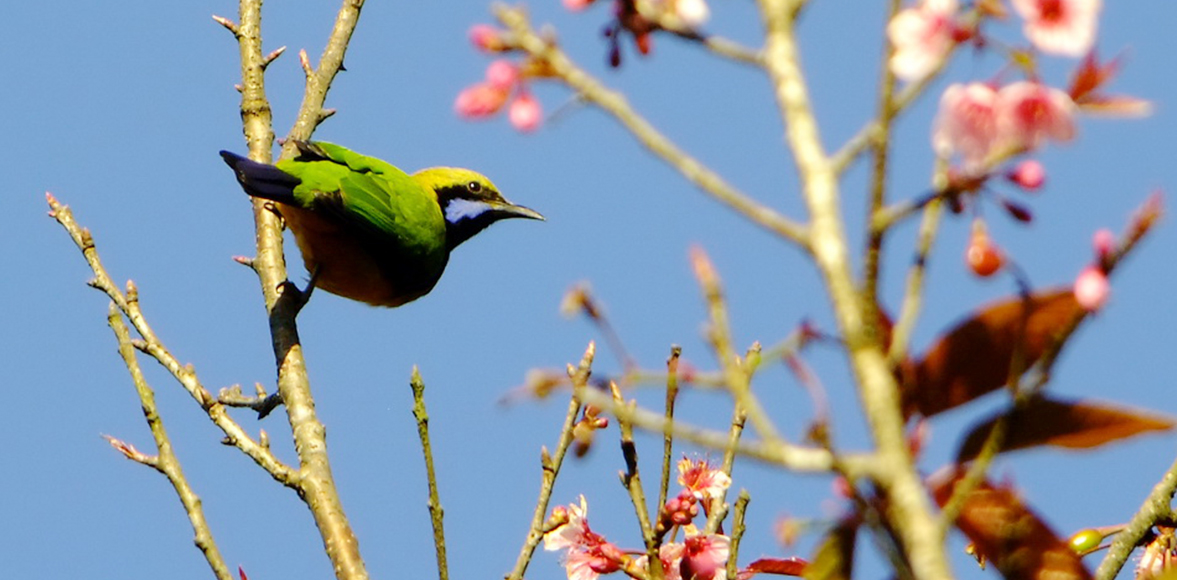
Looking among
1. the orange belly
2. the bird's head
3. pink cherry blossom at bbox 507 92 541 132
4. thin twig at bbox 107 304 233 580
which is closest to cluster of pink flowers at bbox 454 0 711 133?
A: pink cherry blossom at bbox 507 92 541 132

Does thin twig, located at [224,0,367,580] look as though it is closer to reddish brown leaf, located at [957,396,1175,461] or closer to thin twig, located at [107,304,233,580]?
thin twig, located at [107,304,233,580]

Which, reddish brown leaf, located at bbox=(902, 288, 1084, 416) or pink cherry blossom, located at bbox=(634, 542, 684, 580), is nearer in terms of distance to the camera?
reddish brown leaf, located at bbox=(902, 288, 1084, 416)

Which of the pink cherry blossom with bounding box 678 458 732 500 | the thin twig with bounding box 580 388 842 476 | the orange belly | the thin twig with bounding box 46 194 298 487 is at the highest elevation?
the orange belly

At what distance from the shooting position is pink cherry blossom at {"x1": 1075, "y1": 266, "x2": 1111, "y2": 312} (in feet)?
5.27

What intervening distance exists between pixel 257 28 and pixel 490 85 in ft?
13.1

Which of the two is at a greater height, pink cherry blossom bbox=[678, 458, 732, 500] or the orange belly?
the orange belly

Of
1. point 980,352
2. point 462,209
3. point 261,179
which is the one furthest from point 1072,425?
point 462,209

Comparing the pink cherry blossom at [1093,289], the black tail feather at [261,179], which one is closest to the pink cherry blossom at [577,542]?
the pink cherry blossom at [1093,289]

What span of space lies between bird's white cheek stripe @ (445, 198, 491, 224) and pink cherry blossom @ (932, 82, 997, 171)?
6.55m

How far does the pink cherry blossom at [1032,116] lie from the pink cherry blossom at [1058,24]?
0.07 meters

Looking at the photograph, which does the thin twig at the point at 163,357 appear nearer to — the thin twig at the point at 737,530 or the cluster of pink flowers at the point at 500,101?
the thin twig at the point at 737,530

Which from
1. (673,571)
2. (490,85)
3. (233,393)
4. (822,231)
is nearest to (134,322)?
(233,393)

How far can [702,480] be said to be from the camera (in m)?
3.78

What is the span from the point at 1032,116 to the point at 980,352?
34 cm
